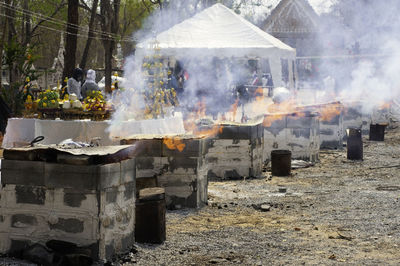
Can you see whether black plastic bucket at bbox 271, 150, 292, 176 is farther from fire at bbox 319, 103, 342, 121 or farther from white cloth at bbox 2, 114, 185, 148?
fire at bbox 319, 103, 342, 121

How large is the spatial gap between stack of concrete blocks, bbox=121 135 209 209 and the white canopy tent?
44.3 ft

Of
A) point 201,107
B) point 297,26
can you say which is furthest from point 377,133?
point 297,26

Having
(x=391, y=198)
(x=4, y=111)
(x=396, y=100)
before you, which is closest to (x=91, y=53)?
(x=396, y=100)

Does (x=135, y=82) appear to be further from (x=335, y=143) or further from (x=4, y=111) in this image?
(x=335, y=143)

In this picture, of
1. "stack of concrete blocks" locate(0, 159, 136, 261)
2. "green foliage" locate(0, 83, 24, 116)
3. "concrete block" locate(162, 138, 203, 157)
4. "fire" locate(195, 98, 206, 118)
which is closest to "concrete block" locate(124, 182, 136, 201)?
"stack of concrete blocks" locate(0, 159, 136, 261)

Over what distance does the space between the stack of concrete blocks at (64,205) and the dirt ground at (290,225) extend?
0.49m

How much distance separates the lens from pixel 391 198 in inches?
400

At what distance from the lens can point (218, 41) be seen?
77.3 ft

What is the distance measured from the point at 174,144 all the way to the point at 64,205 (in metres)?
3.34

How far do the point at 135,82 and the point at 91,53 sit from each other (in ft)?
169

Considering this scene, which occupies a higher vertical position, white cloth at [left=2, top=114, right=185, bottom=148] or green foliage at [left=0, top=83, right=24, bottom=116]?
green foliage at [left=0, top=83, right=24, bottom=116]

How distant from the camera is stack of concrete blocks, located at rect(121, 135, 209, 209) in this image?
923cm

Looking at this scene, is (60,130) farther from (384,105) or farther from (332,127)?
(384,105)

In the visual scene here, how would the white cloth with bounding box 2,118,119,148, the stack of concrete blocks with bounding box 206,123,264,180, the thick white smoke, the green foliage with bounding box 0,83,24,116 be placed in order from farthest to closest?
the thick white smoke
the green foliage with bounding box 0,83,24,116
the stack of concrete blocks with bounding box 206,123,264,180
the white cloth with bounding box 2,118,119,148
